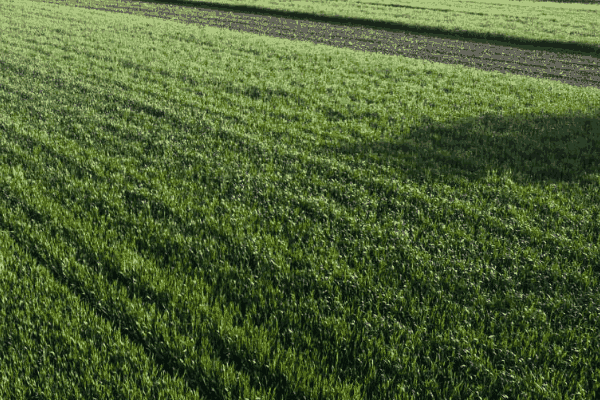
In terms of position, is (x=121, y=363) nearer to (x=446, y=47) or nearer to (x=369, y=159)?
(x=369, y=159)

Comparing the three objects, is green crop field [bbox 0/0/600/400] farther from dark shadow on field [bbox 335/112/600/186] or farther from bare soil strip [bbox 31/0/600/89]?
bare soil strip [bbox 31/0/600/89]

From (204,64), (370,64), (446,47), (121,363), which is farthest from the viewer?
(446,47)

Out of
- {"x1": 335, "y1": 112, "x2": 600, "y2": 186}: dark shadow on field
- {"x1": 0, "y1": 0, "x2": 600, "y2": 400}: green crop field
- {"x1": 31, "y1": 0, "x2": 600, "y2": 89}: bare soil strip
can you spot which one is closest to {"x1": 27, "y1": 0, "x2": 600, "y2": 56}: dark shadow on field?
{"x1": 31, "y1": 0, "x2": 600, "y2": 89}: bare soil strip

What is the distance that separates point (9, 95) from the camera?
854cm

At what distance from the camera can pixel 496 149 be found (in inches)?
274

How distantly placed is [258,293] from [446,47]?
810 inches

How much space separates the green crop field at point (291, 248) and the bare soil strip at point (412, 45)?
8.44 meters

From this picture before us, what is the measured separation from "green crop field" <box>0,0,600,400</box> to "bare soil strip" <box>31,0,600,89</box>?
844 centimetres

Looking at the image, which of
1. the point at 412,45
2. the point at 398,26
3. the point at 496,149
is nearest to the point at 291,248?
the point at 496,149

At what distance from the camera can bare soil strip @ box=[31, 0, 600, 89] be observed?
1625cm

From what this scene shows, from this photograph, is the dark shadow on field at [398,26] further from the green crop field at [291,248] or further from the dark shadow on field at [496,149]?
the dark shadow on field at [496,149]

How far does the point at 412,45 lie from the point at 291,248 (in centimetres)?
1942

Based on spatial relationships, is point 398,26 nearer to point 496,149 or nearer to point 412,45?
point 412,45

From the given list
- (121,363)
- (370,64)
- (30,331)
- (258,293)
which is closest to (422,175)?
(258,293)
